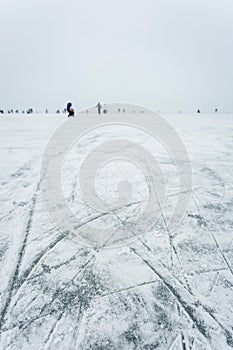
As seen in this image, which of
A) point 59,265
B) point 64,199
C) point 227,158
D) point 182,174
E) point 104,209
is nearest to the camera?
point 59,265

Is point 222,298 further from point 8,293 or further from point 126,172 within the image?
point 126,172

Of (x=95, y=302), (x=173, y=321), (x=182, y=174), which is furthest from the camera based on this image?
(x=182, y=174)

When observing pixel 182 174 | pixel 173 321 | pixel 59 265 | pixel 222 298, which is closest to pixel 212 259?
pixel 222 298

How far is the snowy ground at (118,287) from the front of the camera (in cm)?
135

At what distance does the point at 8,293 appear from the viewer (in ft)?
5.33

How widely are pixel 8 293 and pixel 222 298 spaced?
1656mm

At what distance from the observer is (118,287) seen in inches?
66.7

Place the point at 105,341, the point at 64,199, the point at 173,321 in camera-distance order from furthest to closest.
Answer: the point at 64,199 → the point at 173,321 → the point at 105,341

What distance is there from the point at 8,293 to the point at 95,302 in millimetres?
689

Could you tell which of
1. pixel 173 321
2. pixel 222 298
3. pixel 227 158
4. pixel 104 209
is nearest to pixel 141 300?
pixel 173 321

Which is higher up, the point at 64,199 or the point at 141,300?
the point at 64,199

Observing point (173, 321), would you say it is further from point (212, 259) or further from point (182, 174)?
point (182, 174)

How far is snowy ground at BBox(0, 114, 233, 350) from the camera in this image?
1.35m

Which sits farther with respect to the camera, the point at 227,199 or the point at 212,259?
the point at 227,199
